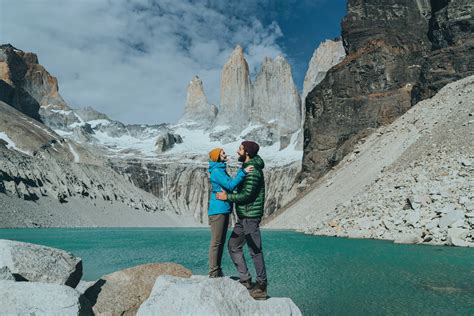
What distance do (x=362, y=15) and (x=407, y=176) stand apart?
55.2m

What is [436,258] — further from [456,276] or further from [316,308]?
[316,308]

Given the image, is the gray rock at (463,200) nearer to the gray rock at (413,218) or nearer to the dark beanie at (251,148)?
the gray rock at (413,218)

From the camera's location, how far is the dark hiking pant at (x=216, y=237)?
8.37 m

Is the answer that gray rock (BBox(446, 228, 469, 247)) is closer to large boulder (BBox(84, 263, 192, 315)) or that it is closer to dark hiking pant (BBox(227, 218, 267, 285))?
large boulder (BBox(84, 263, 192, 315))

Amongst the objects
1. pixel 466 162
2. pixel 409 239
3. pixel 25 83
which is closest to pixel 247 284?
pixel 409 239

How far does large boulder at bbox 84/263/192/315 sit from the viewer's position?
8.38 meters

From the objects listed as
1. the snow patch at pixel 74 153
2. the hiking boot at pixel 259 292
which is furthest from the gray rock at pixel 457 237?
the snow patch at pixel 74 153

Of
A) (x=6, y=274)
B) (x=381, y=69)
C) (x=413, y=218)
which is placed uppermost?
(x=381, y=69)

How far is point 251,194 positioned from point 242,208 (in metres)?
0.33

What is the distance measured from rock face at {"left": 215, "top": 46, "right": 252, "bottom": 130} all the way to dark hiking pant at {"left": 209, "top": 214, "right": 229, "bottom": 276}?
558ft

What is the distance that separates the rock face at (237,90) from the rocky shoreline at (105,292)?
557 ft

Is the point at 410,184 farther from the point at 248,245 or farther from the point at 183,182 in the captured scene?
the point at 183,182

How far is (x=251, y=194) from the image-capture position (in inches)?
318

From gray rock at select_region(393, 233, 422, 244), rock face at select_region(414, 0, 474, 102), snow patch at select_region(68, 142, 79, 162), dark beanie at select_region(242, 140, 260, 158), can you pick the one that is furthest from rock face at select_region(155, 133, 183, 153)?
dark beanie at select_region(242, 140, 260, 158)
